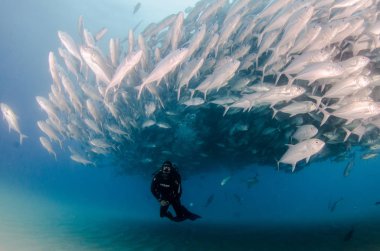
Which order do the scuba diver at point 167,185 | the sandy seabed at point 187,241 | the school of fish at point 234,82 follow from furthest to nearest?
the sandy seabed at point 187,241, the school of fish at point 234,82, the scuba diver at point 167,185

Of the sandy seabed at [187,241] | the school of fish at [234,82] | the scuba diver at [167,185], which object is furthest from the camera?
the sandy seabed at [187,241]

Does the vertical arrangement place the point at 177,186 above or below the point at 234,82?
below

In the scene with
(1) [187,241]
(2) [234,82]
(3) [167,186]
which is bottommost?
(3) [167,186]

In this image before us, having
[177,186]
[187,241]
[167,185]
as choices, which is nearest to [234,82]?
[177,186]

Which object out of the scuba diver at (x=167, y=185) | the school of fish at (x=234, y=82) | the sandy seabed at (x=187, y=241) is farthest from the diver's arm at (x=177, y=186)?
the sandy seabed at (x=187, y=241)

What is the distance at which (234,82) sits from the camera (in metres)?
7.63

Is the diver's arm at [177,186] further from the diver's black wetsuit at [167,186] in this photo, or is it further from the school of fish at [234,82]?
the school of fish at [234,82]

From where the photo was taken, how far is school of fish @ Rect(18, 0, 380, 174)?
5.42m

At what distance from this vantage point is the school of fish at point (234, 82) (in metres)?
5.42

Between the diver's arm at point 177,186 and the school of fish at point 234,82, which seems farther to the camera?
the school of fish at point 234,82

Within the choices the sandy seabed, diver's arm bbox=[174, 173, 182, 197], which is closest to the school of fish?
diver's arm bbox=[174, 173, 182, 197]

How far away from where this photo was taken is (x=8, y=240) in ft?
33.3

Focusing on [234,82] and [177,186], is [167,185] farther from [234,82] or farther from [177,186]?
[234,82]

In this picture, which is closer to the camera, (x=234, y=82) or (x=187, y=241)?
(x=234, y=82)
